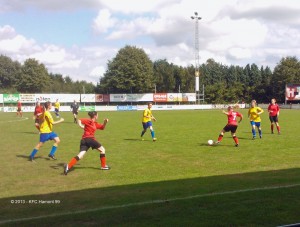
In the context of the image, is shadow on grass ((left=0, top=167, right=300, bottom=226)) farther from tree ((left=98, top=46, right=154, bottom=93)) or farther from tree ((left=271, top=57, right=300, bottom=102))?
tree ((left=271, top=57, right=300, bottom=102))

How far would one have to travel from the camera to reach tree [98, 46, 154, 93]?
3199 inches

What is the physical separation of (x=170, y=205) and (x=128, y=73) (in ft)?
249

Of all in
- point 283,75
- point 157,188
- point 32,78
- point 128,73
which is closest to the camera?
point 157,188

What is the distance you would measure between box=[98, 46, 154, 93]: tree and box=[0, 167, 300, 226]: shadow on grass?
73.2m

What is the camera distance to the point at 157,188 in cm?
792

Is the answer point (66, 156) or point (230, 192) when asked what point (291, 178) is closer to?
point (230, 192)

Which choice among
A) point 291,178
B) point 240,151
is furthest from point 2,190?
point 240,151

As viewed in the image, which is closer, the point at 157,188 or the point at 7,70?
the point at 157,188

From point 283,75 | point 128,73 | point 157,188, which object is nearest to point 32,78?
point 128,73

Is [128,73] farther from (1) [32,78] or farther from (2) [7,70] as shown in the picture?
(2) [7,70]

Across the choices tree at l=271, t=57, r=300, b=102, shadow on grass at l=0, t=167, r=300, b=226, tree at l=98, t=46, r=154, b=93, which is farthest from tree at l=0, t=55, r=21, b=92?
shadow on grass at l=0, t=167, r=300, b=226

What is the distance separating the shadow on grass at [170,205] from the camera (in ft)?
Answer: 18.4

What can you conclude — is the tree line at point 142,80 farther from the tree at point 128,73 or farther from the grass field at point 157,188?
the grass field at point 157,188

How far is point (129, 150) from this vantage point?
1396cm
